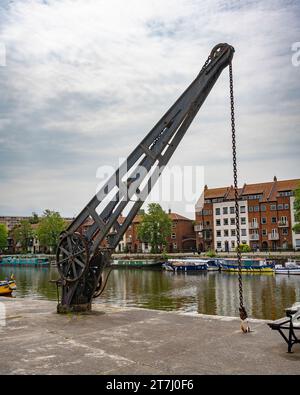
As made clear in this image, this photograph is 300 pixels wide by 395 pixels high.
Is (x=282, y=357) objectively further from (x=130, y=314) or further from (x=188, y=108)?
(x=188, y=108)

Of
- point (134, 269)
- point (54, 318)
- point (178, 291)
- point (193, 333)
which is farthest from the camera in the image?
point (134, 269)

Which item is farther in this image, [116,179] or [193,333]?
[116,179]

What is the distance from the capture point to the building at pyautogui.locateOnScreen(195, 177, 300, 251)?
8088 cm

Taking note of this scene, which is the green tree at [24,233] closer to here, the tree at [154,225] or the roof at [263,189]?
the tree at [154,225]

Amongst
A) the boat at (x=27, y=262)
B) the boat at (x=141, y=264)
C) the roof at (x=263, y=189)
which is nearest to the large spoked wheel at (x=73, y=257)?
the boat at (x=141, y=264)

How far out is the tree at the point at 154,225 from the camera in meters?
88.3

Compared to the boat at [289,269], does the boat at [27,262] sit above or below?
above

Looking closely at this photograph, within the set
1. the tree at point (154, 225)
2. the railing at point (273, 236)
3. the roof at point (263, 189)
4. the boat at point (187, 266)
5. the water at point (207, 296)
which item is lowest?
the water at point (207, 296)

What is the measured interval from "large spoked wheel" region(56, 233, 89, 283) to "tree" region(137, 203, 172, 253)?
7304cm

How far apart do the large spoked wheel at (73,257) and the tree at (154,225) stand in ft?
240

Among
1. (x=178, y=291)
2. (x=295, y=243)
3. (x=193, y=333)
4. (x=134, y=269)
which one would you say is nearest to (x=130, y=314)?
(x=193, y=333)

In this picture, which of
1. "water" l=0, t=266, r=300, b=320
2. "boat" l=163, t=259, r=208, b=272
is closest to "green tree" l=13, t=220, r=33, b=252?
"boat" l=163, t=259, r=208, b=272

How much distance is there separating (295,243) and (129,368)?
75761 mm

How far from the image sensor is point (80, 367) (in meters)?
8.28
